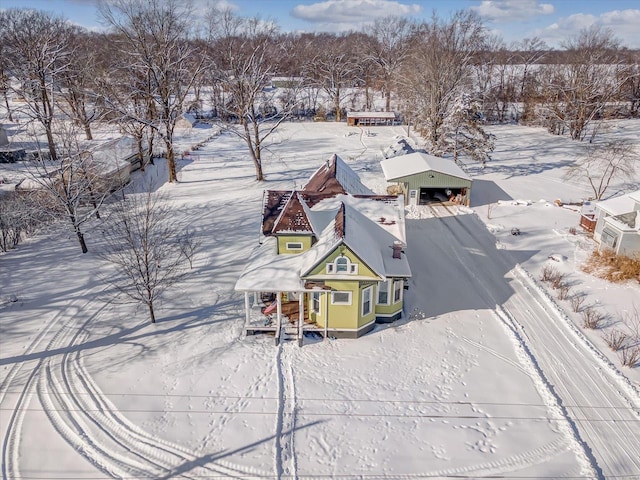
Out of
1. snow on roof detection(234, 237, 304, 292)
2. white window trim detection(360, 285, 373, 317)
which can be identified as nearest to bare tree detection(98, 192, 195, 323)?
snow on roof detection(234, 237, 304, 292)

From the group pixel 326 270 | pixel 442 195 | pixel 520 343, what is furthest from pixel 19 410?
pixel 442 195

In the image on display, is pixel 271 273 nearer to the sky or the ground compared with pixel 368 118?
nearer to the ground

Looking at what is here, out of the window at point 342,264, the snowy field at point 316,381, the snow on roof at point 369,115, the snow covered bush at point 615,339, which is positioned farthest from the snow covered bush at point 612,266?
the snow on roof at point 369,115

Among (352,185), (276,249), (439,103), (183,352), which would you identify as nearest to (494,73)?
(439,103)

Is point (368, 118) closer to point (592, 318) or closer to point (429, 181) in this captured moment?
point (429, 181)

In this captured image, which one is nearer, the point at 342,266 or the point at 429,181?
the point at 342,266

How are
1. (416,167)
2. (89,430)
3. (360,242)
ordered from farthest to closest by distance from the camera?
(416,167), (360,242), (89,430)
